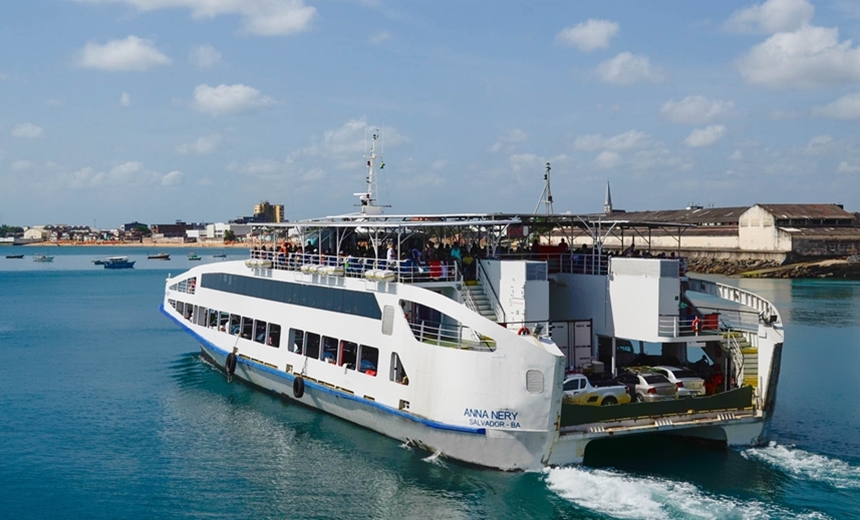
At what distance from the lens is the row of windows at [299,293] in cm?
2445

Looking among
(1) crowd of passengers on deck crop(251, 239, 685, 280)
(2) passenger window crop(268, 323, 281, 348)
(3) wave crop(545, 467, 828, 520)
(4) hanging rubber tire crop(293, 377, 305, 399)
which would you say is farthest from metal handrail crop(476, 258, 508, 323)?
(2) passenger window crop(268, 323, 281, 348)

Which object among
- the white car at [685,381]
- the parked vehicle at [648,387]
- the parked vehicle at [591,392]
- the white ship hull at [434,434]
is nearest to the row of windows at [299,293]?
the white ship hull at [434,434]

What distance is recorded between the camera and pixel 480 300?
2344cm

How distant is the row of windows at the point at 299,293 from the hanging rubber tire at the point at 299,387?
7.79 feet

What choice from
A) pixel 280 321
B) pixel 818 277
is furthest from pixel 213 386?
pixel 818 277

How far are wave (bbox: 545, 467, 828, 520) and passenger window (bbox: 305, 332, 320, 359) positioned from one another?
31.3 feet

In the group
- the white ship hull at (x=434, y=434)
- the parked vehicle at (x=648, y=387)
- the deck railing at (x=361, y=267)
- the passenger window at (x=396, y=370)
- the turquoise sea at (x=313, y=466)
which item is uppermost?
the deck railing at (x=361, y=267)

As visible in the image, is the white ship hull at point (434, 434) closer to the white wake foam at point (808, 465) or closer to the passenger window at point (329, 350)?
the passenger window at point (329, 350)

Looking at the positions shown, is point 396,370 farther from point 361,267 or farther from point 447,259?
point 447,259

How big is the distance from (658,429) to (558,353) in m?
3.63

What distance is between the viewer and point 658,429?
67.6 ft

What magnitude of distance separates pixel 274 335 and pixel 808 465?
17082 millimetres

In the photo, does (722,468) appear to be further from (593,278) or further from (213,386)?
(213,386)

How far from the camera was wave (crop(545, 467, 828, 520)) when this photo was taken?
18188mm
